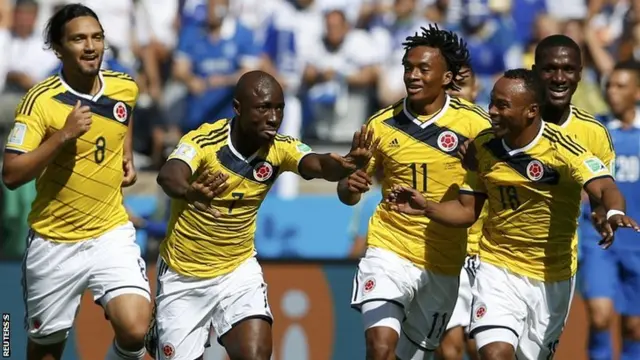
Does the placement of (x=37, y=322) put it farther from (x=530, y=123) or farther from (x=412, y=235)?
(x=530, y=123)

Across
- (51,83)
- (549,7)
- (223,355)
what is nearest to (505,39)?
(549,7)

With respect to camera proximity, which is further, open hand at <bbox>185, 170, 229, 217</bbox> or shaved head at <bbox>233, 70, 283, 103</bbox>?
shaved head at <bbox>233, 70, 283, 103</bbox>

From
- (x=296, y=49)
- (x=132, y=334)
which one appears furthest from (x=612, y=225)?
(x=296, y=49)

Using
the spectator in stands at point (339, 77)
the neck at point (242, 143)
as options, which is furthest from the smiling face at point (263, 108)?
the spectator in stands at point (339, 77)

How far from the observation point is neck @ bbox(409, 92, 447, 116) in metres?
9.62

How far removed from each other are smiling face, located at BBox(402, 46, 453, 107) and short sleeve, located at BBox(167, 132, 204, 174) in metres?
1.49

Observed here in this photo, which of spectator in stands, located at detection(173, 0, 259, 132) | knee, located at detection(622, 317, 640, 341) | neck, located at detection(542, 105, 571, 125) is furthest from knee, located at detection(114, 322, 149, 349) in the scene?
spectator in stands, located at detection(173, 0, 259, 132)

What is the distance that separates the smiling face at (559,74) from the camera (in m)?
9.59

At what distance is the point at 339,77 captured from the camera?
1552 centimetres

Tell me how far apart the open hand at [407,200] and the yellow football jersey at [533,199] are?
1.38 ft

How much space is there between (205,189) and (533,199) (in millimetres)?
2179

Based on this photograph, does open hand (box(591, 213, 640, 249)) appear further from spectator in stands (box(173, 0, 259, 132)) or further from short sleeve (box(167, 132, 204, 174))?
spectator in stands (box(173, 0, 259, 132))

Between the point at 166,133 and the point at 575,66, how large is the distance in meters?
6.61

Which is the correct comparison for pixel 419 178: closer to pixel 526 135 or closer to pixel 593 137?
pixel 526 135
